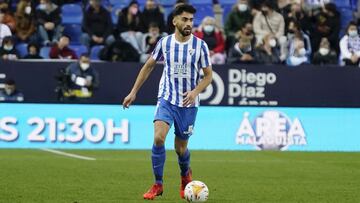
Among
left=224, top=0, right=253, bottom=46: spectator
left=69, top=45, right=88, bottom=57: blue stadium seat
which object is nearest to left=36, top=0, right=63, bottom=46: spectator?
left=69, top=45, right=88, bottom=57: blue stadium seat

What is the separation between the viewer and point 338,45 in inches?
957

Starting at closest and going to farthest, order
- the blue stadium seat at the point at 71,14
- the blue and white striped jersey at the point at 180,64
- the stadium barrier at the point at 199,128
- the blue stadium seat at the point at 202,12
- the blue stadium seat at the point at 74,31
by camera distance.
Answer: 1. the blue and white striped jersey at the point at 180,64
2. the stadium barrier at the point at 199,128
3. the blue stadium seat at the point at 74,31
4. the blue stadium seat at the point at 71,14
5. the blue stadium seat at the point at 202,12

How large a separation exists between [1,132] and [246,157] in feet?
17.2

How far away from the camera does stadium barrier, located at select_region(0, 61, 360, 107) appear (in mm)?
21344

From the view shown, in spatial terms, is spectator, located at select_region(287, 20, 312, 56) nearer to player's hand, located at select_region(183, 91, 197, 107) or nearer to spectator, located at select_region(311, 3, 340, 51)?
spectator, located at select_region(311, 3, 340, 51)

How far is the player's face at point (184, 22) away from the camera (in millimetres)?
10797

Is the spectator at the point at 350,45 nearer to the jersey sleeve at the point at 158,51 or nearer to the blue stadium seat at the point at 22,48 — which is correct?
the blue stadium seat at the point at 22,48

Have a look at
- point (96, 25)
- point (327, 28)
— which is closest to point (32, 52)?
point (96, 25)

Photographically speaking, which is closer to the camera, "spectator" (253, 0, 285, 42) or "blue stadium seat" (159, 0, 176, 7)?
"spectator" (253, 0, 285, 42)

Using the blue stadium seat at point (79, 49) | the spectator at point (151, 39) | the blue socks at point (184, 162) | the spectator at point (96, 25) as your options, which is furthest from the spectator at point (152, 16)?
the blue socks at point (184, 162)

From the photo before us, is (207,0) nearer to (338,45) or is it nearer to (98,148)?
(338,45)

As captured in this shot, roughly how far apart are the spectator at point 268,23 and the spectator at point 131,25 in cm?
292

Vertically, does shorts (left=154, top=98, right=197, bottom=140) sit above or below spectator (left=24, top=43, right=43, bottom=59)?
below

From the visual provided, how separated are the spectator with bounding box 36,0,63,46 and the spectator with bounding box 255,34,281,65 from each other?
4.88 metres
